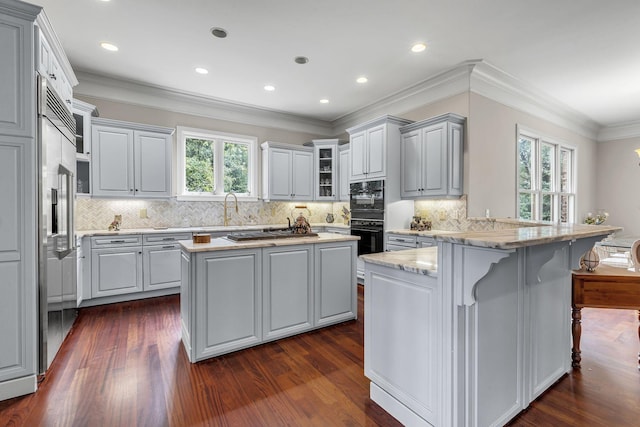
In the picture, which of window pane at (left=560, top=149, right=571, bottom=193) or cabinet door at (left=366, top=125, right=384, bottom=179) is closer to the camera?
cabinet door at (left=366, top=125, right=384, bottom=179)

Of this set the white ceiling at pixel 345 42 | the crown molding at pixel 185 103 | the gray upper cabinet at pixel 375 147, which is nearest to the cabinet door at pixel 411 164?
the gray upper cabinet at pixel 375 147

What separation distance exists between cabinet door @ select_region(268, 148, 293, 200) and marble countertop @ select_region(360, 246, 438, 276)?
380 centimetres

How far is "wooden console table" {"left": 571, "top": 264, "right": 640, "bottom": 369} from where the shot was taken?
2064 mm

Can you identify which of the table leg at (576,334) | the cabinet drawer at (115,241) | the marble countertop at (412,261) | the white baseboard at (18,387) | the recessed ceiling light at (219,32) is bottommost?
the white baseboard at (18,387)

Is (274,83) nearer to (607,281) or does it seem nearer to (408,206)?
(408,206)

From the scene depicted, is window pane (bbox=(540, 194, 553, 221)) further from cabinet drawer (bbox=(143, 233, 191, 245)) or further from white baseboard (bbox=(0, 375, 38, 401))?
white baseboard (bbox=(0, 375, 38, 401))

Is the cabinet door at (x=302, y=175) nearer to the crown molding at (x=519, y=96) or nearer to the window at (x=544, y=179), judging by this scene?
the crown molding at (x=519, y=96)

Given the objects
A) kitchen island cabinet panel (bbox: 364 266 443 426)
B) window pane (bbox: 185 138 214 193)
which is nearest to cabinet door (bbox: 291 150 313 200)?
window pane (bbox: 185 138 214 193)

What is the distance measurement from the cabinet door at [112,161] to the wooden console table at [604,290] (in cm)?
506

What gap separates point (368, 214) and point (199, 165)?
2.99 meters

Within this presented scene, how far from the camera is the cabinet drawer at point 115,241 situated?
3.82 metres

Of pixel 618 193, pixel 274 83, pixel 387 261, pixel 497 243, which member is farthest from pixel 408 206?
pixel 618 193

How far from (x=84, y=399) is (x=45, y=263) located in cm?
98

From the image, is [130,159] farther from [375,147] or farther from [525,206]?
[525,206]
